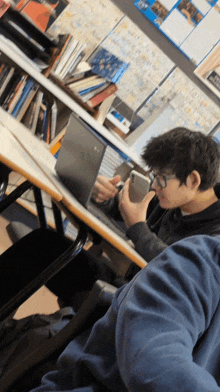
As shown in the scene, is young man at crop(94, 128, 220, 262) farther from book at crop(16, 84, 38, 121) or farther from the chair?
book at crop(16, 84, 38, 121)

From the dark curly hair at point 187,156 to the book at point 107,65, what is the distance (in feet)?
3.80

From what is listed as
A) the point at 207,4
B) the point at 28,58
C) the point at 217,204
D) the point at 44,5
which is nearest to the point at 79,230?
the point at 217,204

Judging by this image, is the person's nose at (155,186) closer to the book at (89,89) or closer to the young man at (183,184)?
the young man at (183,184)

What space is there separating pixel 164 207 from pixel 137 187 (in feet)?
0.50

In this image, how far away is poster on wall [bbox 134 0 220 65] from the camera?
2.73m

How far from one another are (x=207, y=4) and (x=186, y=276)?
2841 mm

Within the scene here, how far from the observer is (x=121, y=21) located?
2.71 metres

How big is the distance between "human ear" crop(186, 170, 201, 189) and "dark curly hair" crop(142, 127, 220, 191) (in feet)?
0.05

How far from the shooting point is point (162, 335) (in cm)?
44

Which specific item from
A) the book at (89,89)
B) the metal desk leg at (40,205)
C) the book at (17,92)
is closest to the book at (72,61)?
the book at (89,89)

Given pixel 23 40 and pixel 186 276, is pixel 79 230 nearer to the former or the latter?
pixel 186 276

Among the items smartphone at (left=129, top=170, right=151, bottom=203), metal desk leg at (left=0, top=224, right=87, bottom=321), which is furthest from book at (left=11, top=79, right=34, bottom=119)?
metal desk leg at (left=0, top=224, right=87, bottom=321)

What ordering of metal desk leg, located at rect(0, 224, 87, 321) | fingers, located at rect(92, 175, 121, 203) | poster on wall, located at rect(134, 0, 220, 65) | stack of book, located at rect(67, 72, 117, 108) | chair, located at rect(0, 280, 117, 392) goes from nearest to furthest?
chair, located at rect(0, 280, 117, 392) → metal desk leg, located at rect(0, 224, 87, 321) → fingers, located at rect(92, 175, 121, 203) → stack of book, located at rect(67, 72, 117, 108) → poster on wall, located at rect(134, 0, 220, 65)

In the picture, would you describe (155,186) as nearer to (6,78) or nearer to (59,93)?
(59,93)
